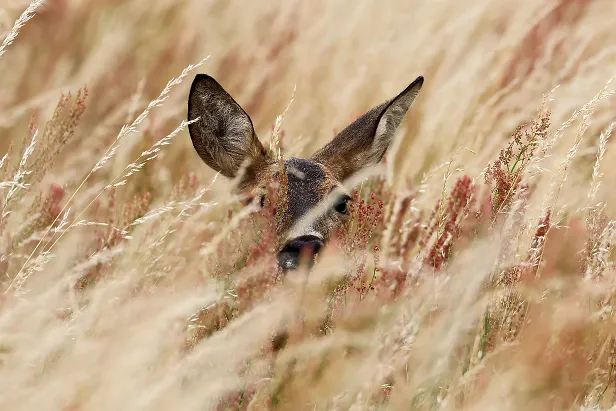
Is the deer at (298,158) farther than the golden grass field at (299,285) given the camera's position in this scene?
Yes

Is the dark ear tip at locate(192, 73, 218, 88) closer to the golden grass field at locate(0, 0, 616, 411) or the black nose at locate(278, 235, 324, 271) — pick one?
the golden grass field at locate(0, 0, 616, 411)

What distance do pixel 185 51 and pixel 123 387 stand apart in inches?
210

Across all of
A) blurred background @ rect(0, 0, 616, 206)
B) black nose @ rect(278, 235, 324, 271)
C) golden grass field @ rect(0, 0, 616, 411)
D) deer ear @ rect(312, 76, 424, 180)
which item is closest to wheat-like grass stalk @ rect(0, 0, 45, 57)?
golden grass field @ rect(0, 0, 616, 411)

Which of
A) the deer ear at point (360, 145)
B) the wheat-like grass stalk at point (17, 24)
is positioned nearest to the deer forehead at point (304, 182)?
the deer ear at point (360, 145)

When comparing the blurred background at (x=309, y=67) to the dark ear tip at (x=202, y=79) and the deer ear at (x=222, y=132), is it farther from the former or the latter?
the dark ear tip at (x=202, y=79)

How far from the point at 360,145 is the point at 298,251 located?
1.62 m

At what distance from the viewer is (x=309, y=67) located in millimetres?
7164

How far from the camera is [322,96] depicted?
704 centimetres

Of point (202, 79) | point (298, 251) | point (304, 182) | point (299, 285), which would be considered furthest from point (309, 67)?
point (299, 285)

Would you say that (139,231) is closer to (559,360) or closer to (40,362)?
(40,362)

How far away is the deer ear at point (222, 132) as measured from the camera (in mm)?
4504

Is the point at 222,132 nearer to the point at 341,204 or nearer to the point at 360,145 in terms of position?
the point at 341,204

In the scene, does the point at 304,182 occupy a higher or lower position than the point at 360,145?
higher

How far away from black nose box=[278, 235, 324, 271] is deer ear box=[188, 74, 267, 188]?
66cm
